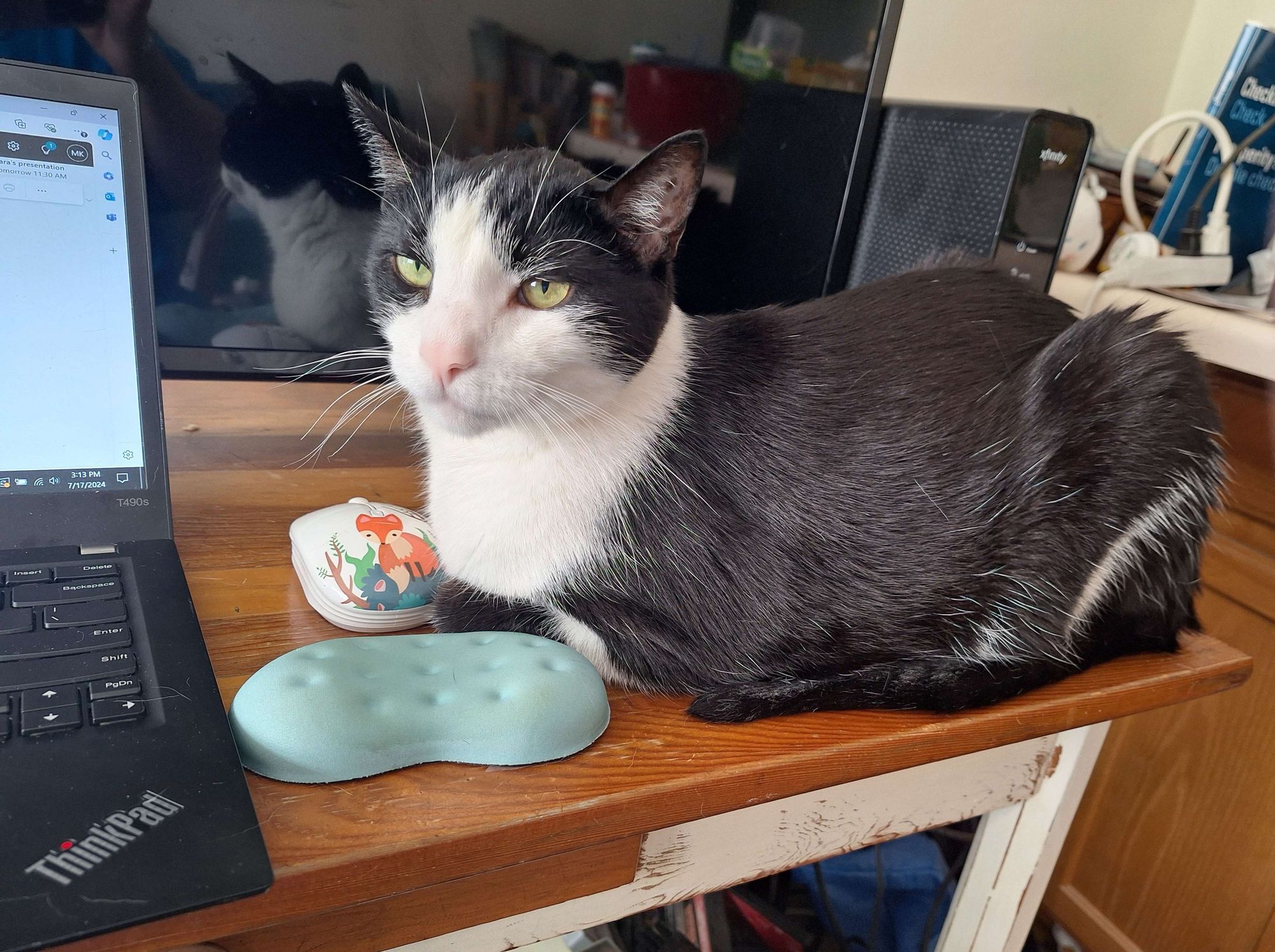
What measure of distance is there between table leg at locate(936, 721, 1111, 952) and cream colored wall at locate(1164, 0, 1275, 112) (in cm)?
112

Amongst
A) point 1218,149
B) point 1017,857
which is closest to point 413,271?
point 1017,857

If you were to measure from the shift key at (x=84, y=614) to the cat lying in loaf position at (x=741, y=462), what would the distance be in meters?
0.17

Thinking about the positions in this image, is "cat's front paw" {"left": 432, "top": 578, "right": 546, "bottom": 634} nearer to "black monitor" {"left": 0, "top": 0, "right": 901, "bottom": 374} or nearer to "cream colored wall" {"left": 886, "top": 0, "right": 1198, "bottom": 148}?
"black monitor" {"left": 0, "top": 0, "right": 901, "bottom": 374}

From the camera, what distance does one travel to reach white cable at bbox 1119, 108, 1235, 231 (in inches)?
41.0

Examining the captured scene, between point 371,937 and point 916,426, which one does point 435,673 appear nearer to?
point 371,937

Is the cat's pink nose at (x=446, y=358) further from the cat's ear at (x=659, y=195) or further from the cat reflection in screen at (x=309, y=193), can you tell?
the cat reflection in screen at (x=309, y=193)

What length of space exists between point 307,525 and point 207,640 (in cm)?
10

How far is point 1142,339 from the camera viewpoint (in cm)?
61

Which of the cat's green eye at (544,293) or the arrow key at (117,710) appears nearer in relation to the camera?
the arrow key at (117,710)

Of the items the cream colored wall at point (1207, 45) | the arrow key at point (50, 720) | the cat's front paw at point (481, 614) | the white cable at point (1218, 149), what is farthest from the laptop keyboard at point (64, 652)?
the cream colored wall at point (1207, 45)

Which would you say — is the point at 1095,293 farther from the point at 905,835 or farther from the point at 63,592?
the point at 63,592

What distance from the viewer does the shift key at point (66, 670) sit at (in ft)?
1.22

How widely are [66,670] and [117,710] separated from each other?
40 mm

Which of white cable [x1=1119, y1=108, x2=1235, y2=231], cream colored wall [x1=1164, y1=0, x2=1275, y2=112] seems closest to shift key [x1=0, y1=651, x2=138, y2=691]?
white cable [x1=1119, y1=108, x2=1235, y2=231]
